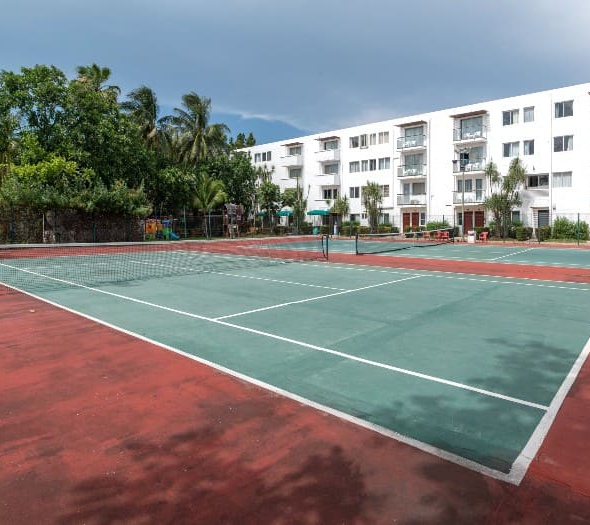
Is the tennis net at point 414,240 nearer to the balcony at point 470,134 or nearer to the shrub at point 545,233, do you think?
the shrub at point 545,233

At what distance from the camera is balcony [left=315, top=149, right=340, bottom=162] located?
62656 millimetres

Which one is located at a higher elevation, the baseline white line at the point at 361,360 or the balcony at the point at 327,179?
the balcony at the point at 327,179

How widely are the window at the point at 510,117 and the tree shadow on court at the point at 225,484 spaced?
49.4 m

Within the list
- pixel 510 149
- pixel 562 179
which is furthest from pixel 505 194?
pixel 510 149

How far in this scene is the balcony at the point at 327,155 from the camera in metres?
62.7

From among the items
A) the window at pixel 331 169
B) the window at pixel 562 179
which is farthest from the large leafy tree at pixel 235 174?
the window at pixel 562 179

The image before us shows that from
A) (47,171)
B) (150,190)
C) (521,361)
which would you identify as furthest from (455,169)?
(521,361)

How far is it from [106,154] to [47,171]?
6602 millimetres

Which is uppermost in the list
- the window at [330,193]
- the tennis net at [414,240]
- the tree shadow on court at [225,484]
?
the window at [330,193]

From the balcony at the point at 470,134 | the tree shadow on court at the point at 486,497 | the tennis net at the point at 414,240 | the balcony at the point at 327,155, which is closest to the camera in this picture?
the tree shadow on court at the point at 486,497

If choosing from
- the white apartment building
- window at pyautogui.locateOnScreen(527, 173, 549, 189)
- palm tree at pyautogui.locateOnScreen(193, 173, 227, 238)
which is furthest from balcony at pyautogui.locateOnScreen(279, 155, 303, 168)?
window at pyautogui.locateOnScreen(527, 173, 549, 189)

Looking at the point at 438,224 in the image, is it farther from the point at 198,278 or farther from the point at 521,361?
the point at 521,361

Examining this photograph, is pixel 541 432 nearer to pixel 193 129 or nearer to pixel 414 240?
pixel 414 240

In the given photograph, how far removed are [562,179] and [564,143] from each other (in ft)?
10.5
